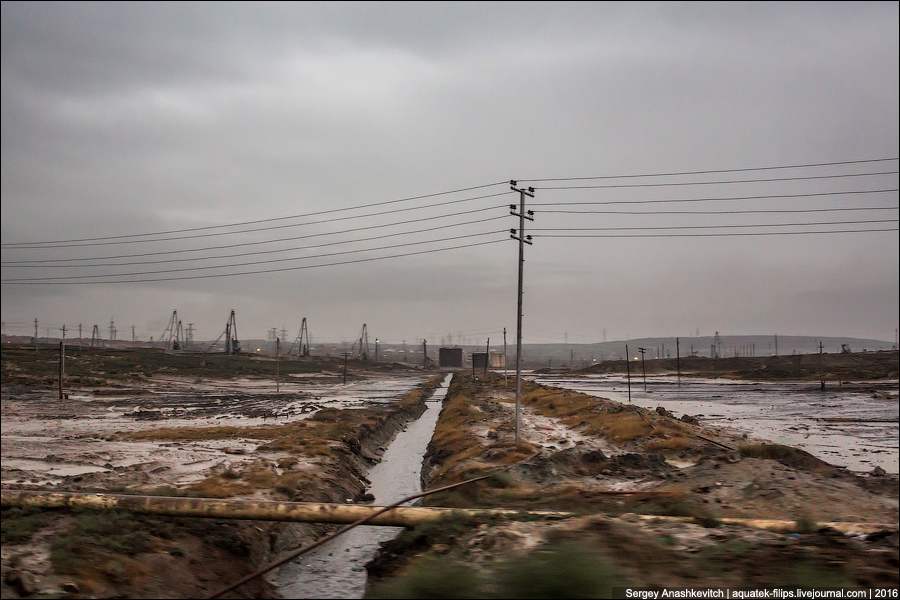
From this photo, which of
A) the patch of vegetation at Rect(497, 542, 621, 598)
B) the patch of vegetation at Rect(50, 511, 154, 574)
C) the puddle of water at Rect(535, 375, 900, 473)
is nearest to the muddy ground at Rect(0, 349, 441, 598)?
the patch of vegetation at Rect(50, 511, 154, 574)

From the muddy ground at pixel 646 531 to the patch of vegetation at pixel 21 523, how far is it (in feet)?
22.4

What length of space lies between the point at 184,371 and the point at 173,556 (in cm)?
9123

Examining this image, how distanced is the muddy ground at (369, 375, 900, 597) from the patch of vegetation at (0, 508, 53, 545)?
683 cm

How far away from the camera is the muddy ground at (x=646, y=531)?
8.46 meters

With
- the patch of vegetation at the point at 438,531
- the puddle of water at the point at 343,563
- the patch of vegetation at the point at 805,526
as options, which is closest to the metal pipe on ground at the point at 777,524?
the patch of vegetation at the point at 805,526

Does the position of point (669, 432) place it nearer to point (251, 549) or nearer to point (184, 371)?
point (251, 549)

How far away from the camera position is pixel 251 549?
14141mm

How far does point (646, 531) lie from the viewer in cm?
1120

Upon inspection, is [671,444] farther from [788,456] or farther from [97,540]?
[97,540]

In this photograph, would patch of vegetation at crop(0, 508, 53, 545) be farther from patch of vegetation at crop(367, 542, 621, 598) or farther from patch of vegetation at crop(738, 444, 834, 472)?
patch of vegetation at crop(738, 444, 834, 472)

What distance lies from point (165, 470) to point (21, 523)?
9886mm

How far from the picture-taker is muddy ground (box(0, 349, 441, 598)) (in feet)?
36.8

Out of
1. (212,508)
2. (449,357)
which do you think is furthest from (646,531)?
(449,357)

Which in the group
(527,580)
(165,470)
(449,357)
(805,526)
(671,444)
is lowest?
(449,357)
